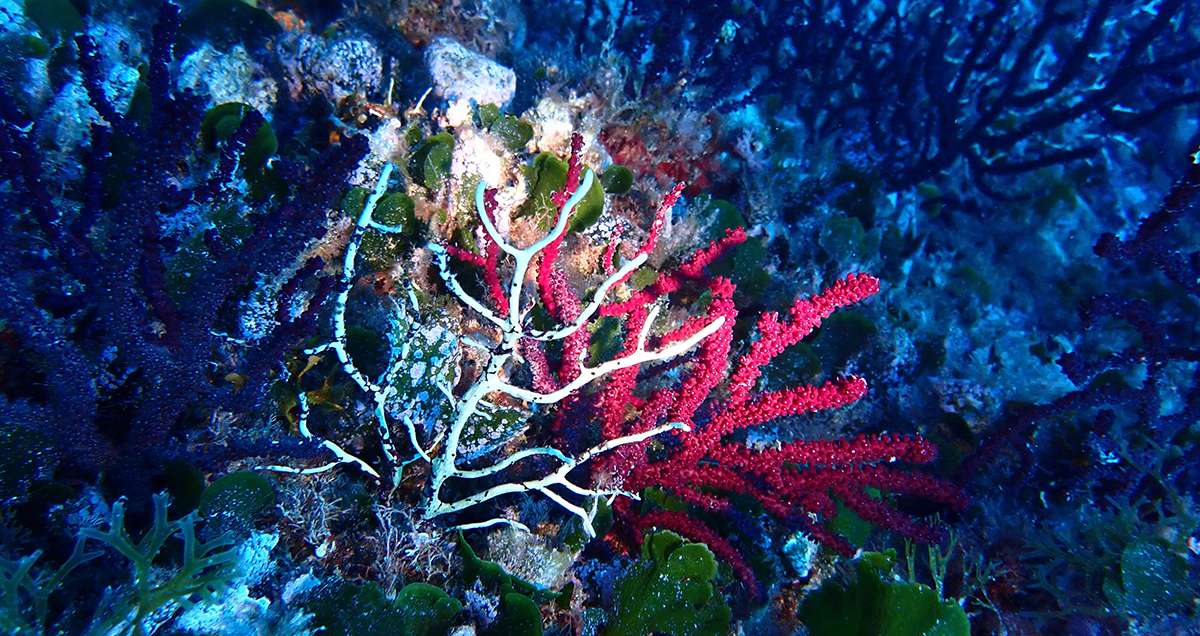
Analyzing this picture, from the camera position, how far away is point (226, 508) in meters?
1.80

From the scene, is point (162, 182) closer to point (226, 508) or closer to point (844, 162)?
point (226, 508)

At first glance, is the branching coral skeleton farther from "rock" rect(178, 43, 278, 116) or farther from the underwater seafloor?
"rock" rect(178, 43, 278, 116)

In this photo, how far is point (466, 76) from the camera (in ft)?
9.85

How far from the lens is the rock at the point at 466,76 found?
2.96m

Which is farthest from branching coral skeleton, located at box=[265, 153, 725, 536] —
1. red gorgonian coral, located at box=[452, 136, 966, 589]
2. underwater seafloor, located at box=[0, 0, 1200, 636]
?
red gorgonian coral, located at box=[452, 136, 966, 589]

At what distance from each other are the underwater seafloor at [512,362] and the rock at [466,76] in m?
0.03

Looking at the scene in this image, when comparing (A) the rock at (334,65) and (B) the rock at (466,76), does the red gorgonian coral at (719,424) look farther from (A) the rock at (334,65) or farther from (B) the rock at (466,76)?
(A) the rock at (334,65)

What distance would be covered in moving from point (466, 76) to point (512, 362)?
160cm

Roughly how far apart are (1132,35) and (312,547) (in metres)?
8.28

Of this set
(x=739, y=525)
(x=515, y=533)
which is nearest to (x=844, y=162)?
(x=739, y=525)

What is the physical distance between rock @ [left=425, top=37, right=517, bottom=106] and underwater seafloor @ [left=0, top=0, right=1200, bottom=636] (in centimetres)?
3

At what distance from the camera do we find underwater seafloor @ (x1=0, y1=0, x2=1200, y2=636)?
1716 mm

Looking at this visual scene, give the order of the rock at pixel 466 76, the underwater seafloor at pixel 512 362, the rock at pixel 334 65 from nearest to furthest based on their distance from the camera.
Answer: the underwater seafloor at pixel 512 362 → the rock at pixel 466 76 → the rock at pixel 334 65

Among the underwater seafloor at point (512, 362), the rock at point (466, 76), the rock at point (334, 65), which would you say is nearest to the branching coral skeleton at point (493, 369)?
the underwater seafloor at point (512, 362)
